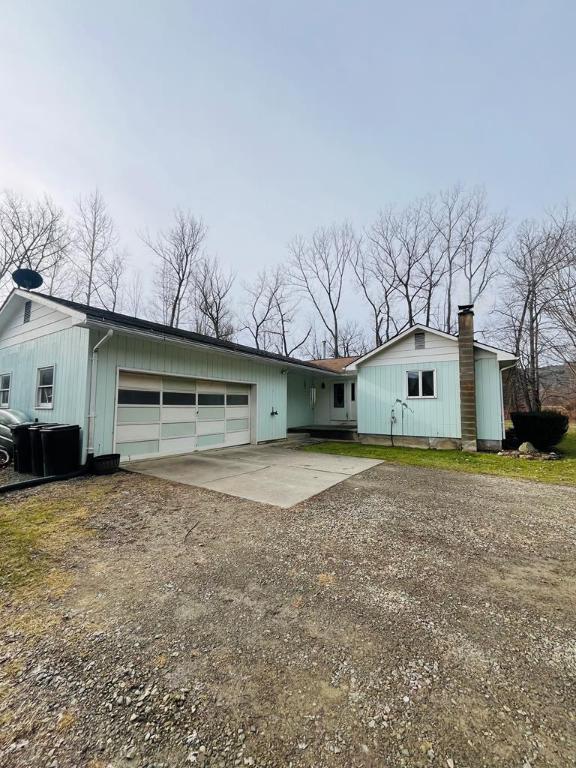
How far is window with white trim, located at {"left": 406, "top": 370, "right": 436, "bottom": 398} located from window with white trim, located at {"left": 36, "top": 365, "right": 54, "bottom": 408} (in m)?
10.7

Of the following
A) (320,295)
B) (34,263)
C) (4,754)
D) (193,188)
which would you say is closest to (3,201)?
(34,263)

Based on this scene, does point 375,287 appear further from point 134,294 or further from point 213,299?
point 134,294

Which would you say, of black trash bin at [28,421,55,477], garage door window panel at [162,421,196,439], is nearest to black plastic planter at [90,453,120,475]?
black trash bin at [28,421,55,477]

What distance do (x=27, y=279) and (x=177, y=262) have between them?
1405cm

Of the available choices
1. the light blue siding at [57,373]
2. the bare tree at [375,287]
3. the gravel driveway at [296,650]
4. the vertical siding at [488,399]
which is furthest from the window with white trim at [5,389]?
the bare tree at [375,287]

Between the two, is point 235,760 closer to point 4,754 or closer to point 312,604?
point 4,754

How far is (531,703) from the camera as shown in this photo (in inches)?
66.1

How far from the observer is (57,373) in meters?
7.72

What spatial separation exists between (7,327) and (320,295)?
20.7 m

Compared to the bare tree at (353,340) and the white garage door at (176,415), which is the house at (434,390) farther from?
the bare tree at (353,340)

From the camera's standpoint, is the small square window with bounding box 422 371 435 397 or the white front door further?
the white front door

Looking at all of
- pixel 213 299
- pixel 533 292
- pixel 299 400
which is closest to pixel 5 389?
pixel 299 400

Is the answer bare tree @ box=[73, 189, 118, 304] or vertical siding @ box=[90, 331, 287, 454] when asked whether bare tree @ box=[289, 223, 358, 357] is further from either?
vertical siding @ box=[90, 331, 287, 454]

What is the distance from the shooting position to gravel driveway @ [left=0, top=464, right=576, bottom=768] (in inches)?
57.9
